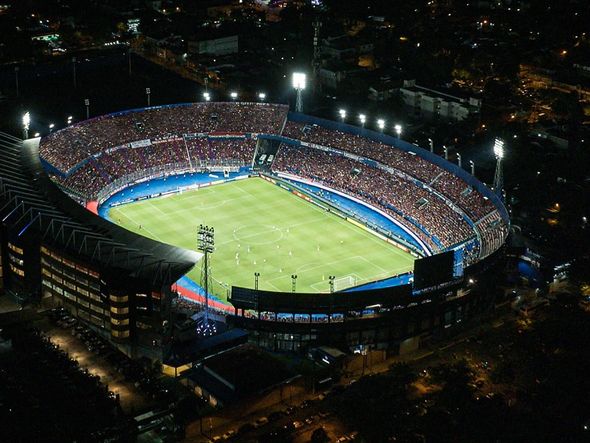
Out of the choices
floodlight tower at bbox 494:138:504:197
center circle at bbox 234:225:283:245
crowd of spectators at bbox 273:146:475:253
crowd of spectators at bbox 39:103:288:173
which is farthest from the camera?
crowd of spectators at bbox 39:103:288:173

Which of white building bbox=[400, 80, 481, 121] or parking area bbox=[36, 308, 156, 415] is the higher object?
white building bbox=[400, 80, 481, 121]

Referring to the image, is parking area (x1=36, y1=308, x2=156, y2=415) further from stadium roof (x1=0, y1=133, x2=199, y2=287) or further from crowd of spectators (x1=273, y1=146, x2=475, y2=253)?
crowd of spectators (x1=273, y1=146, x2=475, y2=253)

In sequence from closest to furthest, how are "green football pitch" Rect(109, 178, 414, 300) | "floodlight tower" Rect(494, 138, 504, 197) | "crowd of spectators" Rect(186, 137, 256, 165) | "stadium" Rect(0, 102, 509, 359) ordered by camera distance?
"stadium" Rect(0, 102, 509, 359) → "green football pitch" Rect(109, 178, 414, 300) → "floodlight tower" Rect(494, 138, 504, 197) → "crowd of spectators" Rect(186, 137, 256, 165)

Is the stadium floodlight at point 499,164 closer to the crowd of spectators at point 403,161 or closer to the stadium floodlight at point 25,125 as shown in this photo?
the crowd of spectators at point 403,161

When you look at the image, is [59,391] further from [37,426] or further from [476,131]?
[476,131]

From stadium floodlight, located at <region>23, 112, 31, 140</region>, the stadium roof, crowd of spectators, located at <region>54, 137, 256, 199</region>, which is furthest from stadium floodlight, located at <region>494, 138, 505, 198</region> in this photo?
stadium floodlight, located at <region>23, 112, 31, 140</region>

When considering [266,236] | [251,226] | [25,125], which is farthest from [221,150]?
[25,125]
